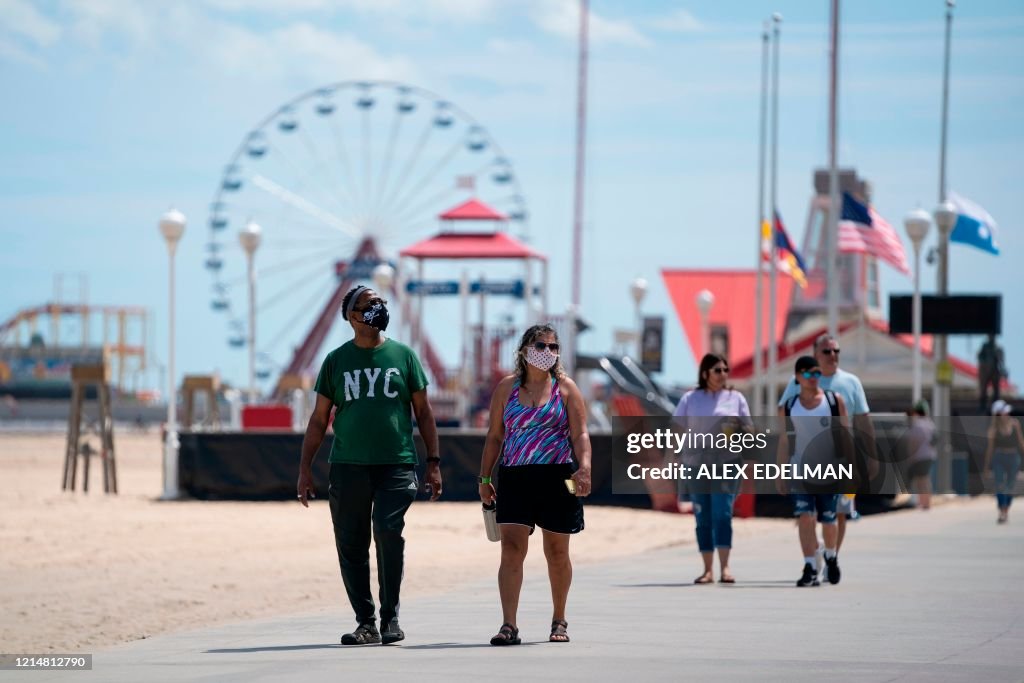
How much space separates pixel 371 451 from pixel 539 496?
0.84 meters

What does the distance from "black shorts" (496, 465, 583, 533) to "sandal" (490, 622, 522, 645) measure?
0.49 meters

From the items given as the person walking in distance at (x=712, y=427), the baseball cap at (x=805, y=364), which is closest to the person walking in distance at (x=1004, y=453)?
the person walking in distance at (x=712, y=427)

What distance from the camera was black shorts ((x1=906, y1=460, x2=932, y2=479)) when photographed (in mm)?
22016

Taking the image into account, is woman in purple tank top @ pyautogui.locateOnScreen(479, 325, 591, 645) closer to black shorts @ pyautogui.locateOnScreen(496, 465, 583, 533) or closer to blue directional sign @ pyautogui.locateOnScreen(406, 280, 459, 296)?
black shorts @ pyautogui.locateOnScreen(496, 465, 583, 533)

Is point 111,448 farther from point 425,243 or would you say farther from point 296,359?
point 296,359

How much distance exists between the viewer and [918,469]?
22328 mm

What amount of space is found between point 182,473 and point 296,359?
40.3 metres

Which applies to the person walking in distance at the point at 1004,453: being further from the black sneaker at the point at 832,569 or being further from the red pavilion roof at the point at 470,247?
the red pavilion roof at the point at 470,247

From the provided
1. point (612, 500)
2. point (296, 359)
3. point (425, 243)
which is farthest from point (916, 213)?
point (296, 359)

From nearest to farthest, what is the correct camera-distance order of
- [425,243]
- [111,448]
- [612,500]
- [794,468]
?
[794,468] < [612,500] < [111,448] < [425,243]

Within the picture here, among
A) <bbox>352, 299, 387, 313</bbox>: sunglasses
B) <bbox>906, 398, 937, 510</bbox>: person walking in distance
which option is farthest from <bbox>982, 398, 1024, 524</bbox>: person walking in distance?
<bbox>352, 299, 387, 313</bbox>: sunglasses

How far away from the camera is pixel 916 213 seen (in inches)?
1022

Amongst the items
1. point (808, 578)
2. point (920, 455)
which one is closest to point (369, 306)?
point (808, 578)

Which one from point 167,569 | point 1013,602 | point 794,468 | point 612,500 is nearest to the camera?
point 1013,602
